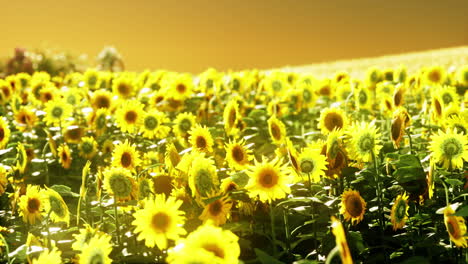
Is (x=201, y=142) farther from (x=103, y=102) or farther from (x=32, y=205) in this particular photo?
(x=103, y=102)

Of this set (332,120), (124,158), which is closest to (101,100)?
(124,158)

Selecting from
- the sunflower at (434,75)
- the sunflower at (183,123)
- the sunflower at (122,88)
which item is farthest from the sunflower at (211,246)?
the sunflower at (434,75)

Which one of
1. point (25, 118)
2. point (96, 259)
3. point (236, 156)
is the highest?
point (25, 118)

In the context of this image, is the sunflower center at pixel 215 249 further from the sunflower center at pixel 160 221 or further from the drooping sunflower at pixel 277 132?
the drooping sunflower at pixel 277 132

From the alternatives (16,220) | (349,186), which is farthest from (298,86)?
(16,220)

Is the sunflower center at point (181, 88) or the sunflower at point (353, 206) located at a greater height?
the sunflower center at point (181, 88)

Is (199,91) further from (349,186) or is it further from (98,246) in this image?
(98,246)

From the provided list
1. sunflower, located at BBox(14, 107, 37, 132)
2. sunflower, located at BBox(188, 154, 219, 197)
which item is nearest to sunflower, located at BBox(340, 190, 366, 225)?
sunflower, located at BBox(188, 154, 219, 197)
